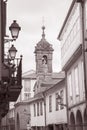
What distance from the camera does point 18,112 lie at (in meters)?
63.6

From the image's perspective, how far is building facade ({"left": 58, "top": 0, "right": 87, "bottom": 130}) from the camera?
70.9 feet

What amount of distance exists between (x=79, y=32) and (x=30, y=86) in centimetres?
6678

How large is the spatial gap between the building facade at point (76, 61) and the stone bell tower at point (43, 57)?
21.5 m

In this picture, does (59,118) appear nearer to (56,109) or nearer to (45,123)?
(56,109)

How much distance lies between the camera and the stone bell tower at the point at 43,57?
51906 millimetres

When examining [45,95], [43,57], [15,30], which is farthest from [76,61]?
[43,57]

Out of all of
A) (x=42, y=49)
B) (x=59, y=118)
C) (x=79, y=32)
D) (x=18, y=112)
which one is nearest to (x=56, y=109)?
(x=59, y=118)

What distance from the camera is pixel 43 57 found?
172 ft

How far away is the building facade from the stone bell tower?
21512mm

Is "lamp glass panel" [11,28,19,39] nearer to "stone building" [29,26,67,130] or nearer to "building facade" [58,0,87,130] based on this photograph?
"building facade" [58,0,87,130]

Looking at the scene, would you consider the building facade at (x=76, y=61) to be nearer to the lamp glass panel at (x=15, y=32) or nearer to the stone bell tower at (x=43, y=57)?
the lamp glass panel at (x=15, y=32)

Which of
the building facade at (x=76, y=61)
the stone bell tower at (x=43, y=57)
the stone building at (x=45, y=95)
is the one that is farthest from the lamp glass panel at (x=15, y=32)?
the stone bell tower at (x=43, y=57)

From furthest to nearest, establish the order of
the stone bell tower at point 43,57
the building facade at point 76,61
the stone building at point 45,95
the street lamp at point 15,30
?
the stone bell tower at point 43,57, the stone building at point 45,95, the building facade at point 76,61, the street lamp at point 15,30

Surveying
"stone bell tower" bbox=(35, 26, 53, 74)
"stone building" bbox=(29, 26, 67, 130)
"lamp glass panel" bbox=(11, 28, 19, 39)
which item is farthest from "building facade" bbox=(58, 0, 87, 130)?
"stone bell tower" bbox=(35, 26, 53, 74)
